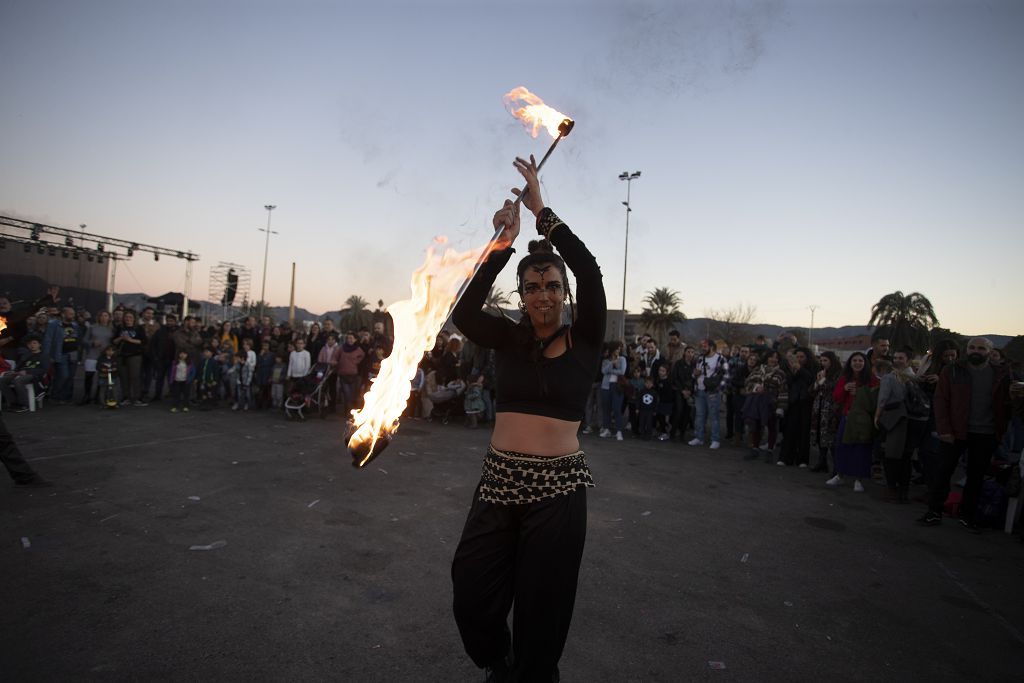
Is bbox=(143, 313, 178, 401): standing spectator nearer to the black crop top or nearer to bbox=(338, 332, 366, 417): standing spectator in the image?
bbox=(338, 332, 366, 417): standing spectator

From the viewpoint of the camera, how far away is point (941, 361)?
7.45 meters

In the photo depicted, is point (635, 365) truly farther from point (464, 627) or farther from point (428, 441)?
point (464, 627)

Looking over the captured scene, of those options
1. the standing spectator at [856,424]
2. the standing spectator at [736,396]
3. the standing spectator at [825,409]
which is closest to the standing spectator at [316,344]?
the standing spectator at [736,396]

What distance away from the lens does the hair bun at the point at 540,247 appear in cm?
267

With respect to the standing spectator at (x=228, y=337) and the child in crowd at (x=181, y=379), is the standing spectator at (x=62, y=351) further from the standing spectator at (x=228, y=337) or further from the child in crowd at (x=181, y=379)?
the standing spectator at (x=228, y=337)

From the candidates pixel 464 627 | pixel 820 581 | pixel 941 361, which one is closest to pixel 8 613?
pixel 464 627

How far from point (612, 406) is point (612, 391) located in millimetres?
312

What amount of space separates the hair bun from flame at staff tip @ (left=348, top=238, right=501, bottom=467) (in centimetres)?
17

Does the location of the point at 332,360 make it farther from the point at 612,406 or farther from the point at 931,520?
the point at 931,520

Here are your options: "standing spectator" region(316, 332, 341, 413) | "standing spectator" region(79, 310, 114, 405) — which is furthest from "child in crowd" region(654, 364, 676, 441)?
"standing spectator" region(79, 310, 114, 405)

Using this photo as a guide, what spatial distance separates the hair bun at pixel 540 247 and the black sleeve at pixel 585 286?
0.07 m

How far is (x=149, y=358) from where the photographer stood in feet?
40.6

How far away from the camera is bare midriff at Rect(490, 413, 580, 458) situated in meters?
2.40

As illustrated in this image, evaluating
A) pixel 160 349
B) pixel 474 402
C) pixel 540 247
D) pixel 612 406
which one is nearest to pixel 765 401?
pixel 612 406
